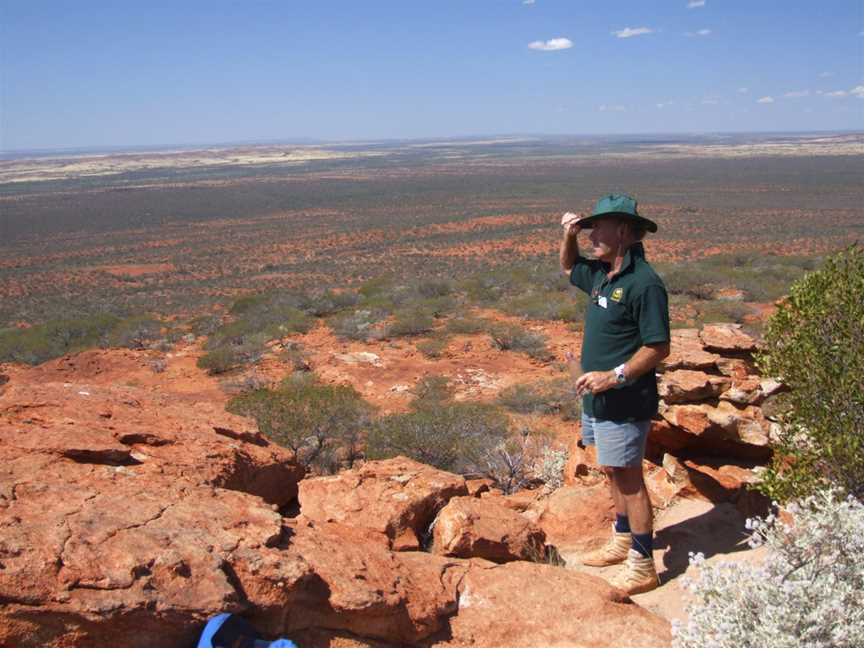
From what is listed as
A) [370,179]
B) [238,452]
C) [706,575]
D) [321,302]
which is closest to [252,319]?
[321,302]

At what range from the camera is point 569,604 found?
3061 mm

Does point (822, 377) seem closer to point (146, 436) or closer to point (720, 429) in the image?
point (720, 429)

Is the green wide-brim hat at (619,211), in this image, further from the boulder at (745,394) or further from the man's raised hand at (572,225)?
the boulder at (745,394)

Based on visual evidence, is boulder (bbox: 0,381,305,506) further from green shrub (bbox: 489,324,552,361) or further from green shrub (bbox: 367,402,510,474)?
green shrub (bbox: 489,324,552,361)

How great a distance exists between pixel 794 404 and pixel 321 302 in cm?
1620

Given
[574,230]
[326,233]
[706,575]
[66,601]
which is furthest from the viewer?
[326,233]

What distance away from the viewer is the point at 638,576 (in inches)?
140

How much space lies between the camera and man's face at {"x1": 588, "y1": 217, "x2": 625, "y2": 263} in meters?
3.46

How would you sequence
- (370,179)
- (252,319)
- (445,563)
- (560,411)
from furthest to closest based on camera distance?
1. (370,179)
2. (252,319)
3. (560,411)
4. (445,563)

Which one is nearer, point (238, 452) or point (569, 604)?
point (569, 604)

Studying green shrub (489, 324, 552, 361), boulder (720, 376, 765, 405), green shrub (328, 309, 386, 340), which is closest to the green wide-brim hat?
boulder (720, 376, 765, 405)

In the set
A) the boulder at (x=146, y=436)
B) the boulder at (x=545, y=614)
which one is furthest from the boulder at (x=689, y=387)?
the boulder at (x=146, y=436)

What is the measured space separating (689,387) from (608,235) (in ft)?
6.28

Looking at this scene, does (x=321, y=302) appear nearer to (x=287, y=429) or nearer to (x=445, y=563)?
(x=287, y=429)
